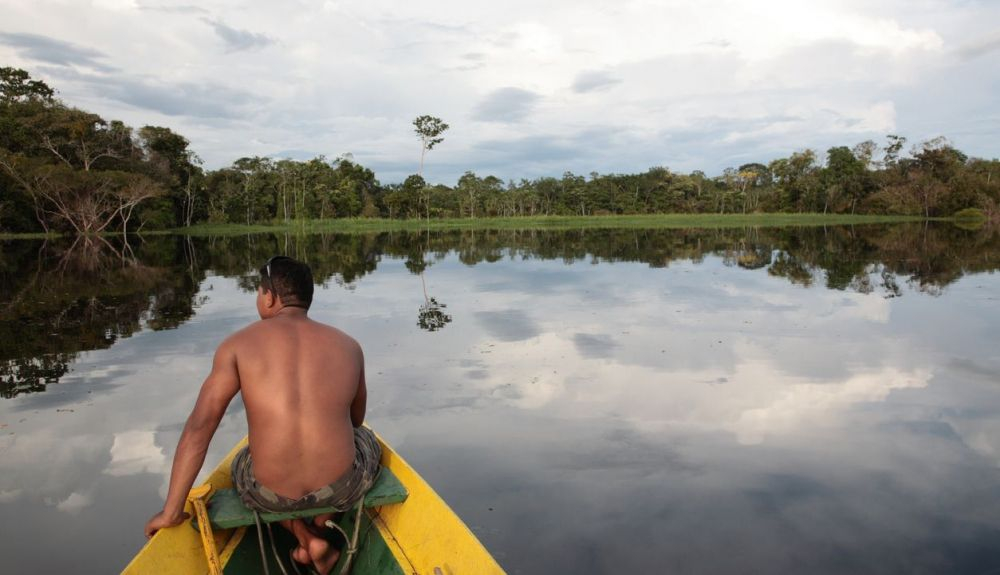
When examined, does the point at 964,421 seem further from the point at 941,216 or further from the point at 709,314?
the point at 941,216

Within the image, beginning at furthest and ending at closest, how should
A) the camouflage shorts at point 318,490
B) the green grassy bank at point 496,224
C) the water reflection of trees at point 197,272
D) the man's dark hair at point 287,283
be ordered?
1. the green grassy bank at point 496,224
2. the water reflection of trees at point 197,272
3. the man's dark hair at point 287,283
4. the camouflage shorts at point 318,490

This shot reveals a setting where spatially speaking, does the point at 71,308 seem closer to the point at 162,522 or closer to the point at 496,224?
the point at 162,522

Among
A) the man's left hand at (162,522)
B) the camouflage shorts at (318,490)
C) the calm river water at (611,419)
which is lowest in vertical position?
the calm river water at (611,419)

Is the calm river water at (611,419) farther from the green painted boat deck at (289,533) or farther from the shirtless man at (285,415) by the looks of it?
the shirtless man at (285,415)

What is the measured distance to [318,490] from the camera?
2795 millimetres

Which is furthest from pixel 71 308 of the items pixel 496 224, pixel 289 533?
pixel 496 224

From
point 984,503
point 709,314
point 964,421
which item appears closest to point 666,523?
point 984,503

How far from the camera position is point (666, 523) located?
13.0 feet

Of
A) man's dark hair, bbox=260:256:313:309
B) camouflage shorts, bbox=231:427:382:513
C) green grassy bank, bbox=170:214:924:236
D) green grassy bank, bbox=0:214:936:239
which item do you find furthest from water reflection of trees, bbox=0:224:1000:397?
green grassy bank, bbox=170:214:924:236

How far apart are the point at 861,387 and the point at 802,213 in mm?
65434

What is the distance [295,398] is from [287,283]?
2.03 ft

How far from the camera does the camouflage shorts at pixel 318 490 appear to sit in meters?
2.79

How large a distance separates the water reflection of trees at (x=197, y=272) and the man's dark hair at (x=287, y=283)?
554 centimetres

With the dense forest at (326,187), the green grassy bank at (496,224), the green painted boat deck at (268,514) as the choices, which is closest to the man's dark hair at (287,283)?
the green painted boat deck at (268,514)
